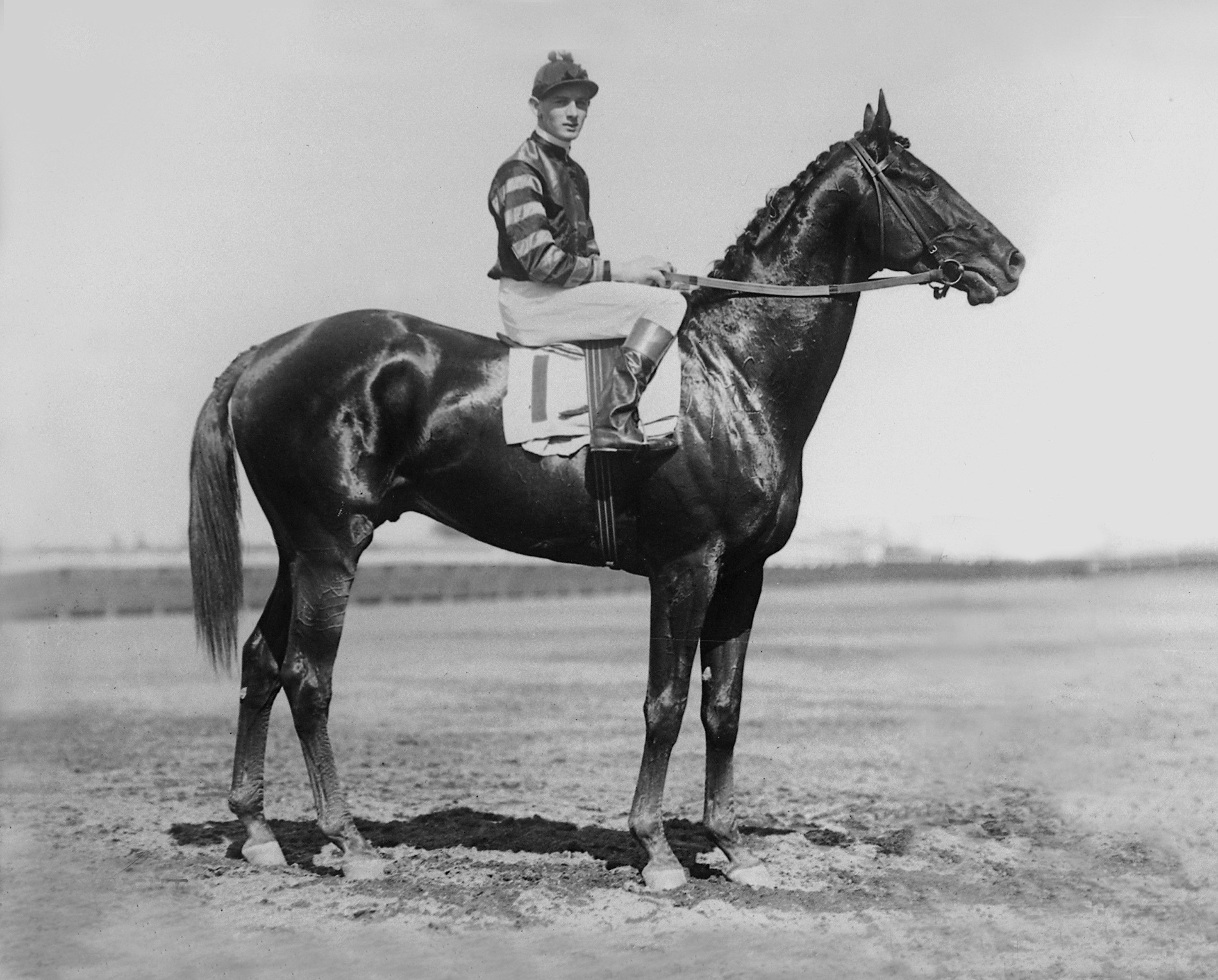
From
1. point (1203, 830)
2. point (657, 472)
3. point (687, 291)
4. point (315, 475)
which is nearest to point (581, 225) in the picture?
point (687, 291)

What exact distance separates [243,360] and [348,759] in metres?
3.62

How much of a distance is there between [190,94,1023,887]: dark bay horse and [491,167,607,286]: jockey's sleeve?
19.5 inches

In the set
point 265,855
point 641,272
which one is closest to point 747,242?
point 641,272

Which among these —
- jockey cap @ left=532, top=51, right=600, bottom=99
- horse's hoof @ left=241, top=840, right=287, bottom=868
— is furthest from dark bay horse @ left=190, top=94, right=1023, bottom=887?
jockey cap @ left=532, top=51, right=600, bottom=99

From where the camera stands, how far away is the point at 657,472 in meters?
5.30

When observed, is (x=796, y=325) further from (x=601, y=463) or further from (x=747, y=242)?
(x=601, y=463)

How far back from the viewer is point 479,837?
6406 millimetres

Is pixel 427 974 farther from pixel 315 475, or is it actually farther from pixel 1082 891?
pixel 1082 891

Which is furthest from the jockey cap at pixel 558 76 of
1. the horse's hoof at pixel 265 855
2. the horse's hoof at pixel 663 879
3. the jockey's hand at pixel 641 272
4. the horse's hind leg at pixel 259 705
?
the horse's hoof at pixel 265 855

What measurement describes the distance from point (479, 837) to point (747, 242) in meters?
3.33

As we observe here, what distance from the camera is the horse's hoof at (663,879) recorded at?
211 inches

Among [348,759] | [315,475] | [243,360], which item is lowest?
[348,759]

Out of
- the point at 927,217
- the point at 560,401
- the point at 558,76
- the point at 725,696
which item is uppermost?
the point at 558,76

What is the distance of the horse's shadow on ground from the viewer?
6008 millimetres
